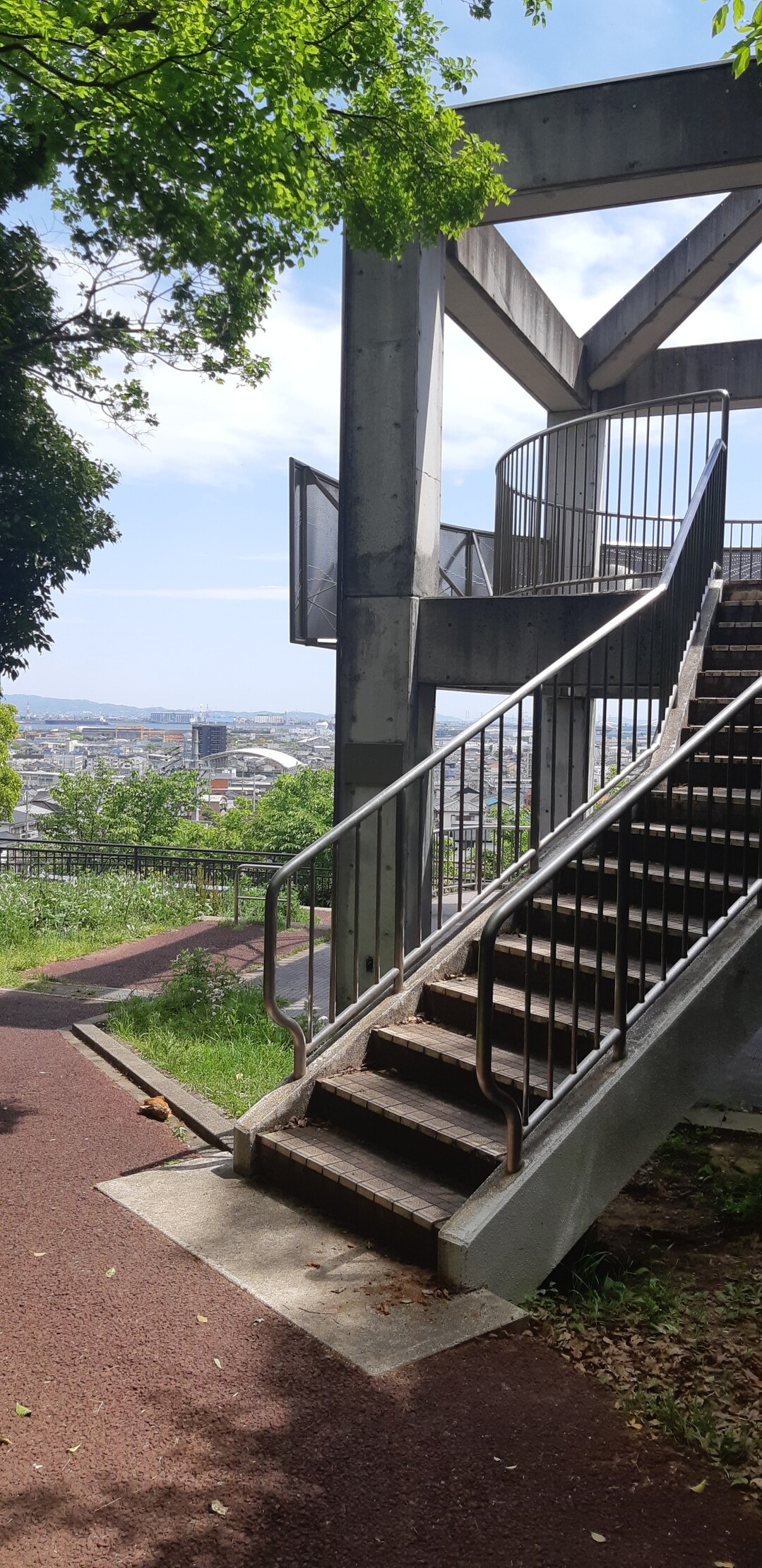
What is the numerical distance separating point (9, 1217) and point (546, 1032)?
7.81 feet

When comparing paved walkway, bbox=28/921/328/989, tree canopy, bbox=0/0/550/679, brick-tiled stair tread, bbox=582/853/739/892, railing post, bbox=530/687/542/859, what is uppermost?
tree canopy, bbox=0/0/550/679

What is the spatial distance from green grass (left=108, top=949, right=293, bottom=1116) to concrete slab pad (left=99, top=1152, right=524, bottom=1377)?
4.28 ft

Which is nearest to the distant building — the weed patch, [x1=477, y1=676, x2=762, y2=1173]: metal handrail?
the weed patch

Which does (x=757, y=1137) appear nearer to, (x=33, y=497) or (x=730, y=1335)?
(x=730, y=1335)

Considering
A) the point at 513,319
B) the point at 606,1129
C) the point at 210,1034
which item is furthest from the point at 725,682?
the point at 513,319

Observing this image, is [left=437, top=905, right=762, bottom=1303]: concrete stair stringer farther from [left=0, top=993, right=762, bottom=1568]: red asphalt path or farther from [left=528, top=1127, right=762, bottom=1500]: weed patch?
[left=0, top=993, right=762, bottom=1568]: red asphalt path

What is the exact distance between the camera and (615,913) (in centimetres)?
507

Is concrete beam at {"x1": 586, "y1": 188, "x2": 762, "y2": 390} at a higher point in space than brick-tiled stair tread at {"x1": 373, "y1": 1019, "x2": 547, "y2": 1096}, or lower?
higher

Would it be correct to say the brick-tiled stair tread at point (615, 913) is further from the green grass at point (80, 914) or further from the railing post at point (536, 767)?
the green grass at point (80, 914)

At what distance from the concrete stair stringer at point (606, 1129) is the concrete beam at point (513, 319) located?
6.82 meters

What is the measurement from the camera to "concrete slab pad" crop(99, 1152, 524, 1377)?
3521mm

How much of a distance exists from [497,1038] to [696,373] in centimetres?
1208

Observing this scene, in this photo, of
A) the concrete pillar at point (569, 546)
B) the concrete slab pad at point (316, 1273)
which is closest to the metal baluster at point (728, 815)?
the concrete slab pad at point (316, 1273)

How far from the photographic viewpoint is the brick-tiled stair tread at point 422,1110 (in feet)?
13.7
